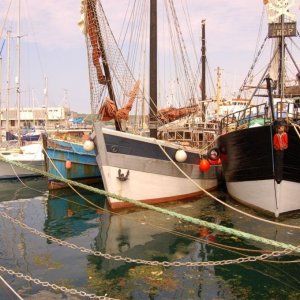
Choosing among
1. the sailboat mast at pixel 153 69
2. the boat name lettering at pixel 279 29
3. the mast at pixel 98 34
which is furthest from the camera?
the boat name lettering at pixel 279 29

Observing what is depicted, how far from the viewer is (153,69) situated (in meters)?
13.9

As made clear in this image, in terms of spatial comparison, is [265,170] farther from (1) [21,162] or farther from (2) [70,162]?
(1) [21,162]

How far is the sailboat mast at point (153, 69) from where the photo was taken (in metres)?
13.9

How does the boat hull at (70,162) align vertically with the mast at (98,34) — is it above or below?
below

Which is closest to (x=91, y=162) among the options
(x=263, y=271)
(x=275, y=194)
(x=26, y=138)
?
(x=275, y=194)

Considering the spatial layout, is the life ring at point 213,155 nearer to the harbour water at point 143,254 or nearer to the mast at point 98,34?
the harbour water at point 143,254

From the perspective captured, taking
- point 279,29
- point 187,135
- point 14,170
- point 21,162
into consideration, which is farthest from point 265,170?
point 14,170

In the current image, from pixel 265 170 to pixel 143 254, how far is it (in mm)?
4609

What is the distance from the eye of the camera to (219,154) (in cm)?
1402

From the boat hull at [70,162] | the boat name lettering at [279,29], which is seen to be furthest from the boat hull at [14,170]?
the boat name lettering at [279,29]

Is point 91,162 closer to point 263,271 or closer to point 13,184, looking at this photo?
→ point 13,184

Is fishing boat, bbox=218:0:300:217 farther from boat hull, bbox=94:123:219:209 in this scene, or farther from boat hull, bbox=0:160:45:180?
boat hull, bbox=0:160:45:180

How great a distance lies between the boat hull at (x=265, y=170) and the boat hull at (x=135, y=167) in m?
1.79

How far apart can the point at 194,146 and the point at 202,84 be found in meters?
12.0
